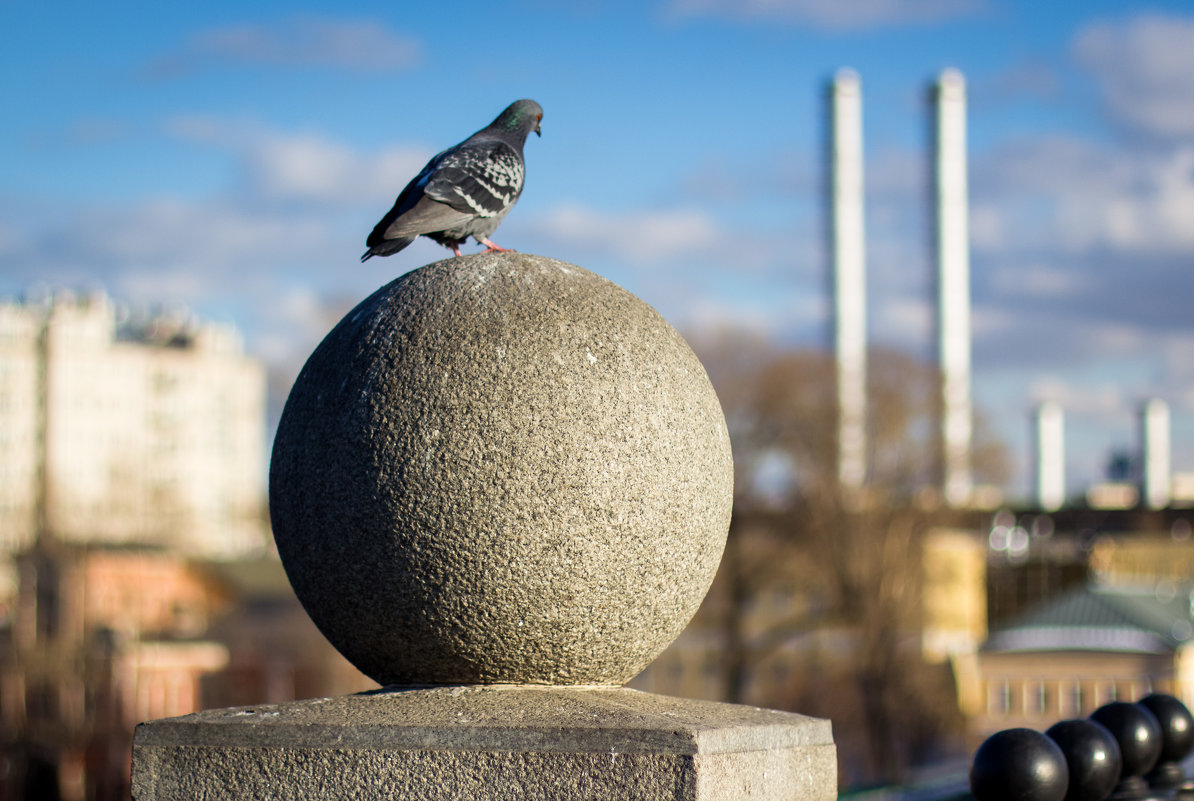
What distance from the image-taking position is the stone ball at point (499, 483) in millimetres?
6105

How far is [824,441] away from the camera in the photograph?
5228 cm

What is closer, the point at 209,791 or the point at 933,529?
the point at 209,791

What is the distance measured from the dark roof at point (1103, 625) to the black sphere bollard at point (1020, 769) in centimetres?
5218

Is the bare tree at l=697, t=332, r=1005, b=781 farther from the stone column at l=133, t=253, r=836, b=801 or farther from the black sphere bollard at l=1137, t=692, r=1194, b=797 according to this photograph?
the stone column at l=133, t=253, r=836, b=801

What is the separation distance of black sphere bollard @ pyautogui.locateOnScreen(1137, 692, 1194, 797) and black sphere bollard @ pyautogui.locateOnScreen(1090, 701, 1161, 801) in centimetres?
30

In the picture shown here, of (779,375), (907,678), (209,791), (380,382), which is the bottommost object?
(907,678)

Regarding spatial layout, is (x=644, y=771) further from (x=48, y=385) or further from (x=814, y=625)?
(x=48, y=385)

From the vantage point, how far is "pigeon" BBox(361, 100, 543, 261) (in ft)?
22.9

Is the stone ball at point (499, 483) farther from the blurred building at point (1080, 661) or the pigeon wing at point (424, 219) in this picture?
the blurred building at point (1080, 661)

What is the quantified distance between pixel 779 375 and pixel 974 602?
2068cm

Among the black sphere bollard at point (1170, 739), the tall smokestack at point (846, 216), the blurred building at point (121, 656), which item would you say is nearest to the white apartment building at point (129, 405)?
the blurred building at point (121, 656)

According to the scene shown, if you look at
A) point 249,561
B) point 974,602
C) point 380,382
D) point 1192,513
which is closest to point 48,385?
point 249,561

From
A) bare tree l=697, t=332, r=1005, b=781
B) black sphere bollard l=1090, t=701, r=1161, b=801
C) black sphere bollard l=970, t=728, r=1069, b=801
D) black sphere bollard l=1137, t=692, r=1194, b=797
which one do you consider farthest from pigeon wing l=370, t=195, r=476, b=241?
bare tree l=697, t=332, r=1005, b=781

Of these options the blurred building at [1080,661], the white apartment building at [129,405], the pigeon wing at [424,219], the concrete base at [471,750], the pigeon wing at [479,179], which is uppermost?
the white apartment building at [129,405]
